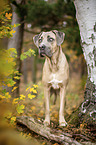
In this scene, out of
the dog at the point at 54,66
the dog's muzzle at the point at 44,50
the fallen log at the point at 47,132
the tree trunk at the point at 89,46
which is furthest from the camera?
the tree trunk at the point at 89,46

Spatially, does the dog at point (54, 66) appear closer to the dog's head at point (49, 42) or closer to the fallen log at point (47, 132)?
the dog's head at point (49, 42)

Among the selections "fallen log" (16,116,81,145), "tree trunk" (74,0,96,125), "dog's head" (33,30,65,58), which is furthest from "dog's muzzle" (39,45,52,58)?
"fallen log" (16,116,81,145)

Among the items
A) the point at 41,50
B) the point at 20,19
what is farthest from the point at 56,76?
the point at 20,19

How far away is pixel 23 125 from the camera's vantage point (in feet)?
9.43

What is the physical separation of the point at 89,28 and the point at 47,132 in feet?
8.03

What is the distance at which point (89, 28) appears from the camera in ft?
9.09

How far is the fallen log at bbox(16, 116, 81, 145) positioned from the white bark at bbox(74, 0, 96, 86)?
1311 mm

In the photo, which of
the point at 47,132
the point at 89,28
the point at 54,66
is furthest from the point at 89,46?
the point at 47,132

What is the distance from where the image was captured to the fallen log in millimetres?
2281

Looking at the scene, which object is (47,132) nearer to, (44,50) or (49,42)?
(44,50)

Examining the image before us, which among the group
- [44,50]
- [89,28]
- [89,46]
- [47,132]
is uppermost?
[89,28]

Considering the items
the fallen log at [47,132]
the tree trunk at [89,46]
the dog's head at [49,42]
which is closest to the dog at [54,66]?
the dog's head at [49,42]

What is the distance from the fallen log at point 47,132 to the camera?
2281 mm

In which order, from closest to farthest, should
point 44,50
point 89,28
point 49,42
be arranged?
1. point 44,50
2. point 49,42
3. point 89,28
